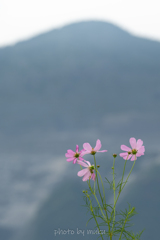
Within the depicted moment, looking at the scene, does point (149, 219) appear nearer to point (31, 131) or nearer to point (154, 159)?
point (154, 159)

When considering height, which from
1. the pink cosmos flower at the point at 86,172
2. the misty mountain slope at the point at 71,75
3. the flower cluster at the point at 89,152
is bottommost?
the pink cosmos flower at the point at 86,172

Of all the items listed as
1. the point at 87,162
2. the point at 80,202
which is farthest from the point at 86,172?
the point at 80,202

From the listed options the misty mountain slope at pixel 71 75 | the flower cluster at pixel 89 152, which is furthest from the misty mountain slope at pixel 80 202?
the flower cluster at pixel 89 152

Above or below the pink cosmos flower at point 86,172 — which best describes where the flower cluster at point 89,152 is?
above

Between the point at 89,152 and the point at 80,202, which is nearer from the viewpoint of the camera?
the point at 89,152

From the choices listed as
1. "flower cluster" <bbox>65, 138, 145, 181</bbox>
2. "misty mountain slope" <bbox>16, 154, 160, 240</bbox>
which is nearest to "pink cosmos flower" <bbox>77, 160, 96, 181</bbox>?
"flower cluster" <bbox>65, 138, 145, 181</bbox>

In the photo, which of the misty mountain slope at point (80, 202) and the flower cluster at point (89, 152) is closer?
the flower cluster at point (89, 152)

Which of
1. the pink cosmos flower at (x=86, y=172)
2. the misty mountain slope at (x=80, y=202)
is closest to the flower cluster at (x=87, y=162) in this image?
the pink cosmos flower at (x=86, y=172)

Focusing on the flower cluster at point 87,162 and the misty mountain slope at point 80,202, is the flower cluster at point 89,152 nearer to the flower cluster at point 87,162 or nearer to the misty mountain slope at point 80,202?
the flower cluster at point 87,162

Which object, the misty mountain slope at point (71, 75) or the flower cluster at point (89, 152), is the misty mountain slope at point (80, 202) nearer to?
the misty mountain slope at point (71, 75)

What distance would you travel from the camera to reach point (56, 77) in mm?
3168

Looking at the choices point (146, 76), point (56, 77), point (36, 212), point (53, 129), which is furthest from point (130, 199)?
point (56, 77)

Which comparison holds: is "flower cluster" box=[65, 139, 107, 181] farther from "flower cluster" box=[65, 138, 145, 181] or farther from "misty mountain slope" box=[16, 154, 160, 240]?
"misty mountain slope" box=[16, 154, 160, 240]

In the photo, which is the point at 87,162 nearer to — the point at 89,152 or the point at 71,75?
the point at 89,152
